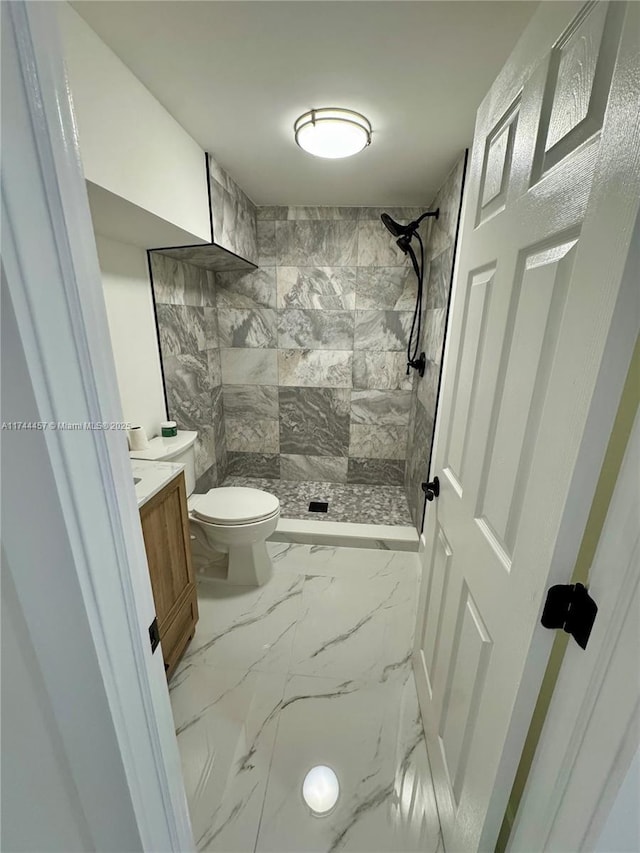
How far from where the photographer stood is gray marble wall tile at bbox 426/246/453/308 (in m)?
1.92

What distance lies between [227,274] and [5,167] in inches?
99.5

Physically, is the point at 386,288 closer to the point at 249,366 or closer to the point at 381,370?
the point at 381,370

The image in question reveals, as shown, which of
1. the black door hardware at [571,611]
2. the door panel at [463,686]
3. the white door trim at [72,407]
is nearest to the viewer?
the white door trim at [72,407]

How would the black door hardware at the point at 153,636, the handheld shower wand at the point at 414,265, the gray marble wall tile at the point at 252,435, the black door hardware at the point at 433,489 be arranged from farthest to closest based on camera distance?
the gray marble wall tile at the point at 252,435 < the handheld shower wand at the point at 414,265 < the black door hardware at the point at 433,489 < the black door hardware at the point at 153,636

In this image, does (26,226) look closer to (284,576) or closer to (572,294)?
(572,294)

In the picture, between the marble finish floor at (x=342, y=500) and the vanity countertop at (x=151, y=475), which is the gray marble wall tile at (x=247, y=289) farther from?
the vanity countertop at (x=151, y=475)

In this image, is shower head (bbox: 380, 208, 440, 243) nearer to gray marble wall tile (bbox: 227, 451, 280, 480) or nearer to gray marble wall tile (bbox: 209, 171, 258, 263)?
gray marble wall tile (bbox: 209, 171, 258, 263)

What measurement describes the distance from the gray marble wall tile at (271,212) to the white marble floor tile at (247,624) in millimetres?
2494

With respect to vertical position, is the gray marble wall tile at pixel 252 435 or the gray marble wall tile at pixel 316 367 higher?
the gray marble wall tile at pixel 316 367

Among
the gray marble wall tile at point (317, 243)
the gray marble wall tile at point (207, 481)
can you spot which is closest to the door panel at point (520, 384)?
the gray marble wall tile at point (207, 481)

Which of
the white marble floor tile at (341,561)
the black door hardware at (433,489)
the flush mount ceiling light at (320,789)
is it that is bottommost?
the flush mount ceiling light at (320,789)

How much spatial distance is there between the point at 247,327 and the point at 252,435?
0.93 m

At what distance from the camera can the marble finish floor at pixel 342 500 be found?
261 centimetres

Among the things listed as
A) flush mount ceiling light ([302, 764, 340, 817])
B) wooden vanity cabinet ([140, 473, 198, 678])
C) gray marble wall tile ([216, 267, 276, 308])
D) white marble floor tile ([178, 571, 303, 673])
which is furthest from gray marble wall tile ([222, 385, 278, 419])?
flush mount ceiling light ([302, 764, 340, 817])
